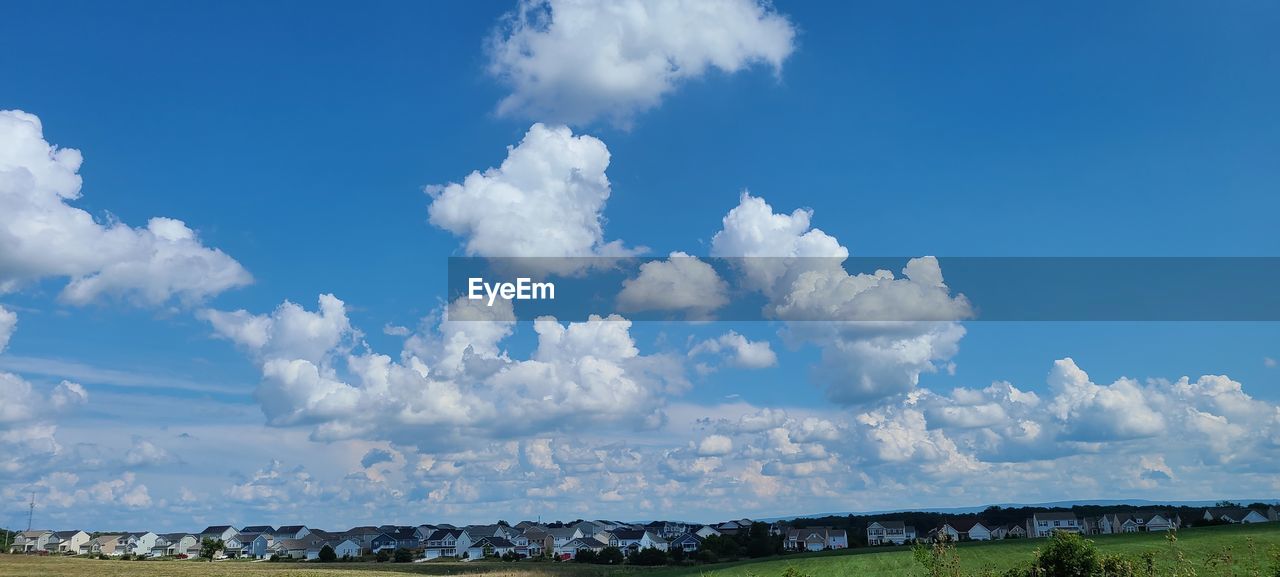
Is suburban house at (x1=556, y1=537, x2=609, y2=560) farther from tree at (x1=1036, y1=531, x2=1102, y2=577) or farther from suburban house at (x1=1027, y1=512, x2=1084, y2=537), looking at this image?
tree at (x1=1036, y1=531, x2=1102, y2=577)

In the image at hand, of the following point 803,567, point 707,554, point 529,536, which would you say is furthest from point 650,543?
point 803,567

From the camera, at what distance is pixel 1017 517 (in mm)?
182750

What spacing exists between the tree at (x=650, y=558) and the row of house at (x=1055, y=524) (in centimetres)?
5416

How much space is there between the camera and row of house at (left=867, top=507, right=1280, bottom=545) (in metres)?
166

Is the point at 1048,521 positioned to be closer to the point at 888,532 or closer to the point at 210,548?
the point at 888,532

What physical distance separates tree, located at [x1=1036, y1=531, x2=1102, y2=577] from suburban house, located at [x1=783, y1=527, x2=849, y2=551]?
140379mm

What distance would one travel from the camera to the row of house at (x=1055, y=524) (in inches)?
6521

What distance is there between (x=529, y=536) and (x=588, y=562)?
49501 millimetres

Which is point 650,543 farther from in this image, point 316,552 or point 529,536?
point 316,552

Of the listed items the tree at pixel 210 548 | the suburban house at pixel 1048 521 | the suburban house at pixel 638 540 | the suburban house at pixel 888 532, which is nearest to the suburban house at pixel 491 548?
the suburban house at pixel 638 540

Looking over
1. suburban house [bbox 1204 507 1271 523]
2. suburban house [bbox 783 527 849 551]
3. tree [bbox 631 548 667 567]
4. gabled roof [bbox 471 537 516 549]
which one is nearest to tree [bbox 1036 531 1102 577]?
tree [bbox 631 548 667 567]

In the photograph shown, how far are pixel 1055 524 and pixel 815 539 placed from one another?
4743 cm

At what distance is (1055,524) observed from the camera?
170000 millimetres

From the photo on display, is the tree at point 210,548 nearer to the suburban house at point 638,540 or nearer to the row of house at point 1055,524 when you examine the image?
the suburban house at point 638,540
